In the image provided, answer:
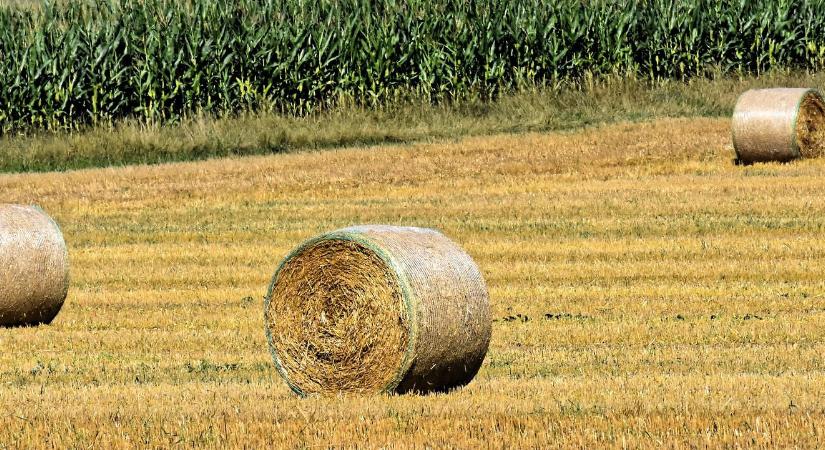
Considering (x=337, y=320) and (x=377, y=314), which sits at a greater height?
(x=377, y=314)

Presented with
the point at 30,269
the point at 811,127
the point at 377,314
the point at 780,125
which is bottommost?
the point at 811,127

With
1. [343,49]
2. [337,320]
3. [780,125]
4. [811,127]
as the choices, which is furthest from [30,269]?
[343,49]

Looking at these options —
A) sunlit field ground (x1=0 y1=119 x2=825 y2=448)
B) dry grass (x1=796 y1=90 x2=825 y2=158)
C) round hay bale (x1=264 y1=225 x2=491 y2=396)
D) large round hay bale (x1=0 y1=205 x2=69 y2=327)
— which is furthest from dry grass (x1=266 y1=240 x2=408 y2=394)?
dry grass (x1=796 y1=90 x2=825 y2=158)

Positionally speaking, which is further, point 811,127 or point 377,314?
point 811,127

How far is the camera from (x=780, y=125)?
27.0 meters

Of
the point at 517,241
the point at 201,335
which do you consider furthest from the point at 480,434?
the point at 517,241

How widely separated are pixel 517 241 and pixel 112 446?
39.9ft

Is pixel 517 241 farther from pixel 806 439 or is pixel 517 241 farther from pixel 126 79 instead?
pixel 126 79

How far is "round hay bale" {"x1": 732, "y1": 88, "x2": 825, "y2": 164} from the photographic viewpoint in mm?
27031

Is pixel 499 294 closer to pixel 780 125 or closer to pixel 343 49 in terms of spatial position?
pixel 780 125

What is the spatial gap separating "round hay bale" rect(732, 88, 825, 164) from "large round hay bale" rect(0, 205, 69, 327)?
1572cm

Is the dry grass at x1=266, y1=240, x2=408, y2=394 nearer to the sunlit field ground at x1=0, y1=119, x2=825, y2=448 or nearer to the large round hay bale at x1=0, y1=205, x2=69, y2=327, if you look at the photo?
the sunlit field ground at x1=0, y1=119, x2=825, y2=448

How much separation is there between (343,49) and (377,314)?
1062 inches

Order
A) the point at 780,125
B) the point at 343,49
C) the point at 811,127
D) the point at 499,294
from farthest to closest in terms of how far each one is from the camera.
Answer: the point at 343,49 < the point at 811,127 < the point at 780,125 < the point at 499,294
